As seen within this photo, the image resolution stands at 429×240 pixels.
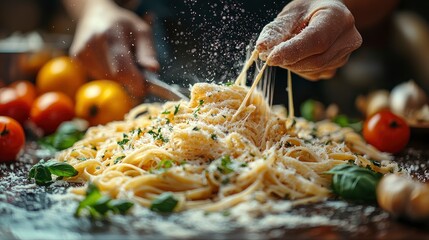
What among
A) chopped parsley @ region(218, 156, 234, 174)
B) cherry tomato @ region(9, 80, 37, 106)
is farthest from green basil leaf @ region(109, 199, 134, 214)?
cherry tomato @ region(9, 80, 37, 106)

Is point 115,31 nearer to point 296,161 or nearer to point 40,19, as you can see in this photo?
point 296,161

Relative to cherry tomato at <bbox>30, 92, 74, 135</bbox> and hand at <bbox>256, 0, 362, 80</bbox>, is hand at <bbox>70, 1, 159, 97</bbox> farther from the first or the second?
hand at <bbox>256, 0, 362, 80</bbox>

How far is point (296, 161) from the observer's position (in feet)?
6.83

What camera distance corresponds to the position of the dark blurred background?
91.0 inches

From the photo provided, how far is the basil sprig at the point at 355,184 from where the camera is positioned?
6.29ft

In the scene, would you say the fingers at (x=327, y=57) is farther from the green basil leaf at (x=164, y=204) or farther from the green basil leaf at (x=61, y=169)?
the green basil leaf at (x=61, y=169)

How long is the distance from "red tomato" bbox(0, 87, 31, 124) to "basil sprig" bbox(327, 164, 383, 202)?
2267 millimetres

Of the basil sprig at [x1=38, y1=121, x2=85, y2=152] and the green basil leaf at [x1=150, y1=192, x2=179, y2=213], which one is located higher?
the green basil leaf at [x1=150, y1=192, x2=179, y2=213]

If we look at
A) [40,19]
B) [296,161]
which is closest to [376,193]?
[296,161]

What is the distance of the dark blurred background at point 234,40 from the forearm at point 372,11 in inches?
6.6

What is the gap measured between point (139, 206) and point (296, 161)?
0.59m

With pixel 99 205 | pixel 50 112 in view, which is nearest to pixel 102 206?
pixel 99 205

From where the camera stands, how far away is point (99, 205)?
175cm

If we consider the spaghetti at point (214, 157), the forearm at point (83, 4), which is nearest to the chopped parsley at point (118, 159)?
the spaghetti at point (214, 157)
